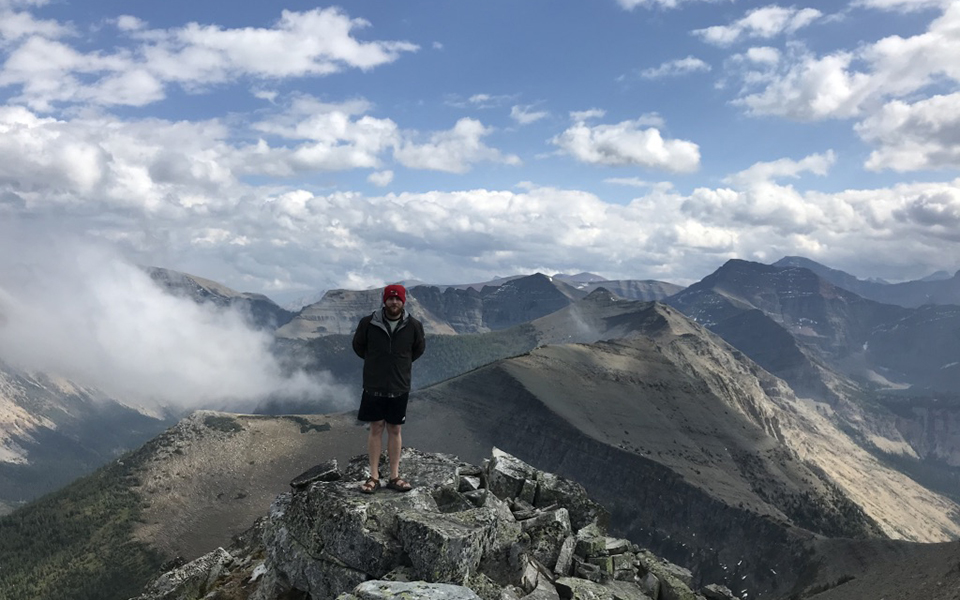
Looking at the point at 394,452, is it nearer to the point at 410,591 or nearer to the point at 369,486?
the point at 369,486

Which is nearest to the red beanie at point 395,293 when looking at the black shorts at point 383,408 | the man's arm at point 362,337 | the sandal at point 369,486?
the man's arm at point 362,337

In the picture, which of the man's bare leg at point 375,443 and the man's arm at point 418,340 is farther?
the man's arm at point 418,340

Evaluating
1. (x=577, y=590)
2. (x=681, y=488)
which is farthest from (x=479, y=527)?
(x=681, y=488)

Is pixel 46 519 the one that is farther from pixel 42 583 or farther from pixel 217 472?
pixel 217 472

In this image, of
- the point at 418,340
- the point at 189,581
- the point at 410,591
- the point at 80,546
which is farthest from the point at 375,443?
the point at 80,546

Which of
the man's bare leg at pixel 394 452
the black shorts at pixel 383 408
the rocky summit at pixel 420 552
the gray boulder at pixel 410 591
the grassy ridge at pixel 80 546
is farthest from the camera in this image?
the grassy ridge at pixel 80 546

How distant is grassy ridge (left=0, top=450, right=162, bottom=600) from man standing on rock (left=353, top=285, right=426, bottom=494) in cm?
12991

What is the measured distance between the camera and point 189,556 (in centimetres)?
13462

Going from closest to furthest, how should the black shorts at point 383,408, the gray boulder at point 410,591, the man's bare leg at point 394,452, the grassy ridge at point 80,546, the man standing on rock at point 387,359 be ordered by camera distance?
the gray boulder at point 410,591 → the man standing on rock at point 387,359 → the black shorts at point 383,408 → the man's bare leg at point 394,452 → the grassy ridge at point 80,546

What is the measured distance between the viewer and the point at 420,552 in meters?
14.9

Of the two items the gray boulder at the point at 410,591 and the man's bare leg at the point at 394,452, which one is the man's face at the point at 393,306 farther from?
the gray boulder at the point at 410,591

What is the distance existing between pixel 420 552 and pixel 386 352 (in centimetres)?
558

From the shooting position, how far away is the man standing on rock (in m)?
17.2

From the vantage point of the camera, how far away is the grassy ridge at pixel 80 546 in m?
127
